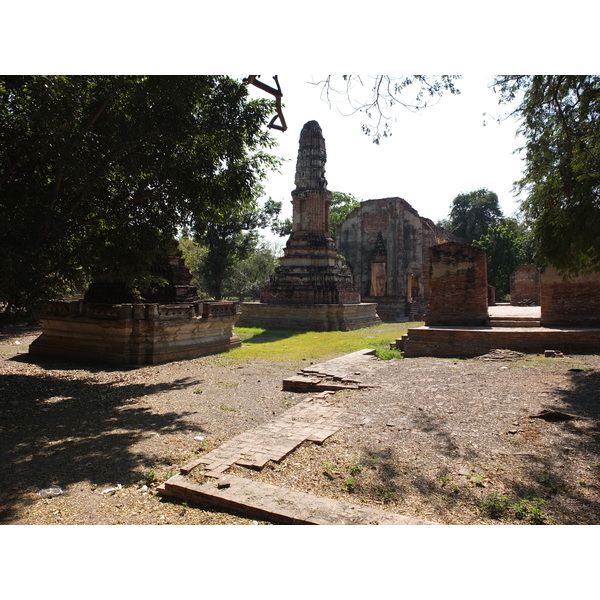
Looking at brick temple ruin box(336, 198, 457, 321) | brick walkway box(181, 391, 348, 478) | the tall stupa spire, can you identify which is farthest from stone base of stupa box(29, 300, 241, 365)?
brick temple ruin box(336, 198, 457, 321)

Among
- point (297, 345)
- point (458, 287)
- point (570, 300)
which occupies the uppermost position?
point (458, 287)

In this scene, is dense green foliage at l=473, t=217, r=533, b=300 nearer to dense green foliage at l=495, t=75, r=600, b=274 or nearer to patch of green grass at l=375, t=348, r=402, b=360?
patch of green grass at l=375, t=348, r=402, b=360

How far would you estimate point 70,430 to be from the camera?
16.3 feet

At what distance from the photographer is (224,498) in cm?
308

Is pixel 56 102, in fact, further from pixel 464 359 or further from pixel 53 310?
pixel 464 359

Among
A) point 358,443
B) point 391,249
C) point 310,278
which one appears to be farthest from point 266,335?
point 391,249

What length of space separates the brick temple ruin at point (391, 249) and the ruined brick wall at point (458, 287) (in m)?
16.7

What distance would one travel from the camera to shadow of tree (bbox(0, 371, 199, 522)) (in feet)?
12.0

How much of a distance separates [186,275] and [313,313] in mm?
6489

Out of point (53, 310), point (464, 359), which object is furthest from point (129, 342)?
point (464, 359)

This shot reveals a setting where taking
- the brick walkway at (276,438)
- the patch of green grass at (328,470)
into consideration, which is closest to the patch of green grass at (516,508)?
the patch of green grass at (328,470)

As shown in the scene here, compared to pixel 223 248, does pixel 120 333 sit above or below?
below

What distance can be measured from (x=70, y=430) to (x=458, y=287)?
27.7ft

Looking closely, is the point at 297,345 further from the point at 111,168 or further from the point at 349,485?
the point at 349,485
